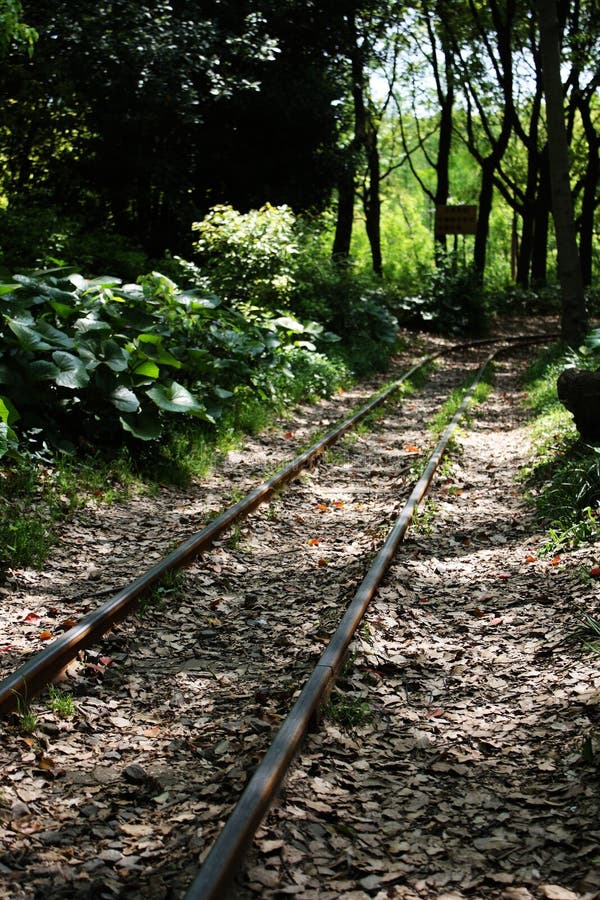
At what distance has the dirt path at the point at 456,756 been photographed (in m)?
2.86

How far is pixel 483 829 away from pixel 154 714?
1.72m

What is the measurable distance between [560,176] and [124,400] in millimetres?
9173

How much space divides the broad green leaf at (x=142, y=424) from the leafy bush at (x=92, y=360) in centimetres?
1

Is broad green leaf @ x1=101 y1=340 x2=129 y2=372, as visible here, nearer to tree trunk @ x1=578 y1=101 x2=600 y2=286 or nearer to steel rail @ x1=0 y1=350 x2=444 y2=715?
steel rail @ x1=0 y1=350 x2=444 y2=715

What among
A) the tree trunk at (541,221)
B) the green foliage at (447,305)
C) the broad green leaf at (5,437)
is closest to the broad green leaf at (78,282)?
the broad green leaf at (5,437)

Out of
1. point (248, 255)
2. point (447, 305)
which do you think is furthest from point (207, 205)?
point (447, 305)

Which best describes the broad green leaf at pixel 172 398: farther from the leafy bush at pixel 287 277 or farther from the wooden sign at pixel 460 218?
the wooden sign at pixel 460 218

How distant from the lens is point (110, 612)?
4758mm

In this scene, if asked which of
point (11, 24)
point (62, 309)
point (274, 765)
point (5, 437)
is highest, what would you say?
point (11, 24)

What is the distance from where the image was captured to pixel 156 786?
3.40m

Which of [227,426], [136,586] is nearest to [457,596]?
[136,586]

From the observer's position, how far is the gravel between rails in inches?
115

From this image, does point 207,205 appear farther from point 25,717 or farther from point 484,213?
point 25,717

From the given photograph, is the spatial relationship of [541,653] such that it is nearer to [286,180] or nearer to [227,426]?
[227,426]
